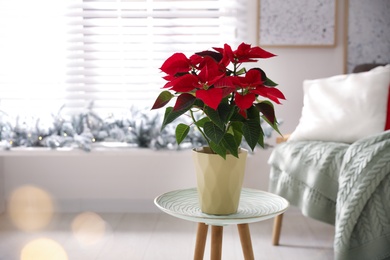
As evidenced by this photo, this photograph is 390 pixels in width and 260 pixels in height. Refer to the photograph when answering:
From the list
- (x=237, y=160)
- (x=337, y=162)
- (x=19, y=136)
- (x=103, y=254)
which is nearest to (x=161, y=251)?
(x=103, y=254)

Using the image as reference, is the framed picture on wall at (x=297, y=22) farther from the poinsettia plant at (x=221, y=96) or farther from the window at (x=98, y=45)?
the poinsettia plant at (x=221, y=96)

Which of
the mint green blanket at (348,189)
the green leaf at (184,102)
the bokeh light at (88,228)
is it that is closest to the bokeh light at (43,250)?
the bokeh light at (88,228)

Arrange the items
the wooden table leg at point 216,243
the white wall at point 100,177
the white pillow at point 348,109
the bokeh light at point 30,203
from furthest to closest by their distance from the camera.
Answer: the white wall at point 100,177 < the bokeh light at point 30,203 < the white pillow at point 348,109 < the wooden table leg at point 216,243

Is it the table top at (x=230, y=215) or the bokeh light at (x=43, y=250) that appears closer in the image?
the table top at (x=230, y=215)

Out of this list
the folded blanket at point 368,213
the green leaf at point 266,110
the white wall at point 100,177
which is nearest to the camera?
the green leaf at point 266,110

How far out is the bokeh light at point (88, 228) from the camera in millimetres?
3123

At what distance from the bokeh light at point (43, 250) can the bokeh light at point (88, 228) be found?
5.4 inches

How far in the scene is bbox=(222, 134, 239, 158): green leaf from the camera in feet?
5.05

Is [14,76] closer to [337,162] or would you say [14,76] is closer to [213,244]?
[337,162]

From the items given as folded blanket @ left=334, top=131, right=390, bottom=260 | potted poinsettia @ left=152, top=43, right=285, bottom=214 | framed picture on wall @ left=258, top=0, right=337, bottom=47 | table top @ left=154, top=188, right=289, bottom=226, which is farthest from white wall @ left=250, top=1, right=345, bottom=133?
potted poinsettia @ left=152, top=43, right=285, bottom=214

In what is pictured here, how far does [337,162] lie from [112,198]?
64.9 inches

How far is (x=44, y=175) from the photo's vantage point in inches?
151

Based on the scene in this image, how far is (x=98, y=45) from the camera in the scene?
12.5ft

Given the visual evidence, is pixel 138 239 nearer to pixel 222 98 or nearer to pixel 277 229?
pixel 277 229
